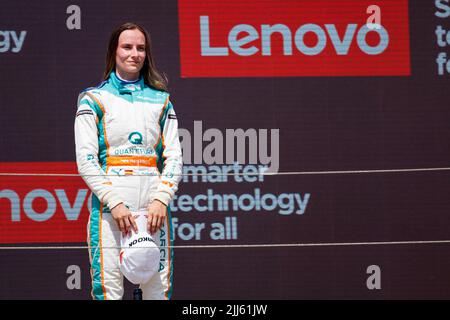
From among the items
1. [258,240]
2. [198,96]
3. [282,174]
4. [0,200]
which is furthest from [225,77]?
[0,200]

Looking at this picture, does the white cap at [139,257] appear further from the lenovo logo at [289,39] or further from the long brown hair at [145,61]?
the lenovo logo at [289,39]

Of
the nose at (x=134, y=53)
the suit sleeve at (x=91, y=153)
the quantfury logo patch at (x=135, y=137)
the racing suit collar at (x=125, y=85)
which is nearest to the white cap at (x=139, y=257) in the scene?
the suit sleeve at (x=91, y=153)

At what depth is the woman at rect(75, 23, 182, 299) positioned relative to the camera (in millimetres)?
3258

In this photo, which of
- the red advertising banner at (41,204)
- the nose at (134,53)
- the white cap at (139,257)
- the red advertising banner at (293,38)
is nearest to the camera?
the white cap at (139,257)

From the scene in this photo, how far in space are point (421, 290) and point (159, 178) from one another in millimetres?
1934

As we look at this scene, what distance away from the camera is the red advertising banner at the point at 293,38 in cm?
463

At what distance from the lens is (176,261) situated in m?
4.58

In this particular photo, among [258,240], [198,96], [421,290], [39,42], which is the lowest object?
[421,290]


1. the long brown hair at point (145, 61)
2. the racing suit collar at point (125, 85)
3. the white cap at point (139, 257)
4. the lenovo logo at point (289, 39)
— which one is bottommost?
the white cap at point (139, 257)

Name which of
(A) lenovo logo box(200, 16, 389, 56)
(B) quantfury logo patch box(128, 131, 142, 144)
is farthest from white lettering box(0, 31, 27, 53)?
(B) quantfury logo patch box(128, 131, 142, 144)

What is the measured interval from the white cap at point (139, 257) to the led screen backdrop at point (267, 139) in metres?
1.36

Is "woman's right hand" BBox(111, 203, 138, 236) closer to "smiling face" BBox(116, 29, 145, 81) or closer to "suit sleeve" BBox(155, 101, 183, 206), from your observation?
"suit sleeve" BBox(155, 101, 183, 206)

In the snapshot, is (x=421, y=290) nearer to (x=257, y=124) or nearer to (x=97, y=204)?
(x=257, y=124)

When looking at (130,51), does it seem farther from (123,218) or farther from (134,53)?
(123,218)
